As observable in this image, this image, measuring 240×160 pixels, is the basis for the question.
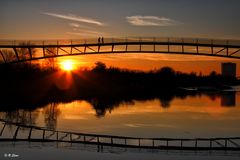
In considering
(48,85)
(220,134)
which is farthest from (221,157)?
(48,85)

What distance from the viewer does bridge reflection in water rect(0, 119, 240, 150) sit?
25.5 metres

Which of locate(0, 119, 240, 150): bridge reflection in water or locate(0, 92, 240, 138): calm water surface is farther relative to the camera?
locate(0, 92, 240, 138): calm water surface

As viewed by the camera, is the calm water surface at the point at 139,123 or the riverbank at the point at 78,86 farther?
the riverbank at the point at 78,86

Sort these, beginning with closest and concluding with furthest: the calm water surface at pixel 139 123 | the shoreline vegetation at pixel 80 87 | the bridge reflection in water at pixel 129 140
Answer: the bridge reflection in water at pixel 129 140 < the calm water surface at pixel 139 123 < the shoreline vegetation at pixel 80 87

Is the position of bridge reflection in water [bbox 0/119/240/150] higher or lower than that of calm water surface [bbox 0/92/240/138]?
lower

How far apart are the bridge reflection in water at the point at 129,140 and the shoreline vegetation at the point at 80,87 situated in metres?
15.6

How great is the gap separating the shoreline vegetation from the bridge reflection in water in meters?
15.6

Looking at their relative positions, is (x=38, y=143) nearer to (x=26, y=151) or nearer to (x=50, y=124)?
(x=26, y=151)

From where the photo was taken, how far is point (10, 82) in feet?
246

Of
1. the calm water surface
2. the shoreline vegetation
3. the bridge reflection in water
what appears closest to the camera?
the bridge reflection in water

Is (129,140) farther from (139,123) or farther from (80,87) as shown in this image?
(80,87)

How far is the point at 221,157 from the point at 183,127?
11.8 meters

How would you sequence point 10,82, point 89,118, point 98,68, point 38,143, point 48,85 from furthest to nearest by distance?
point 98,68 → point 48,85 → point 10,82 → point 89,118 → point 38,143

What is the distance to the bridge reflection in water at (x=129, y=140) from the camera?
25.5 m
